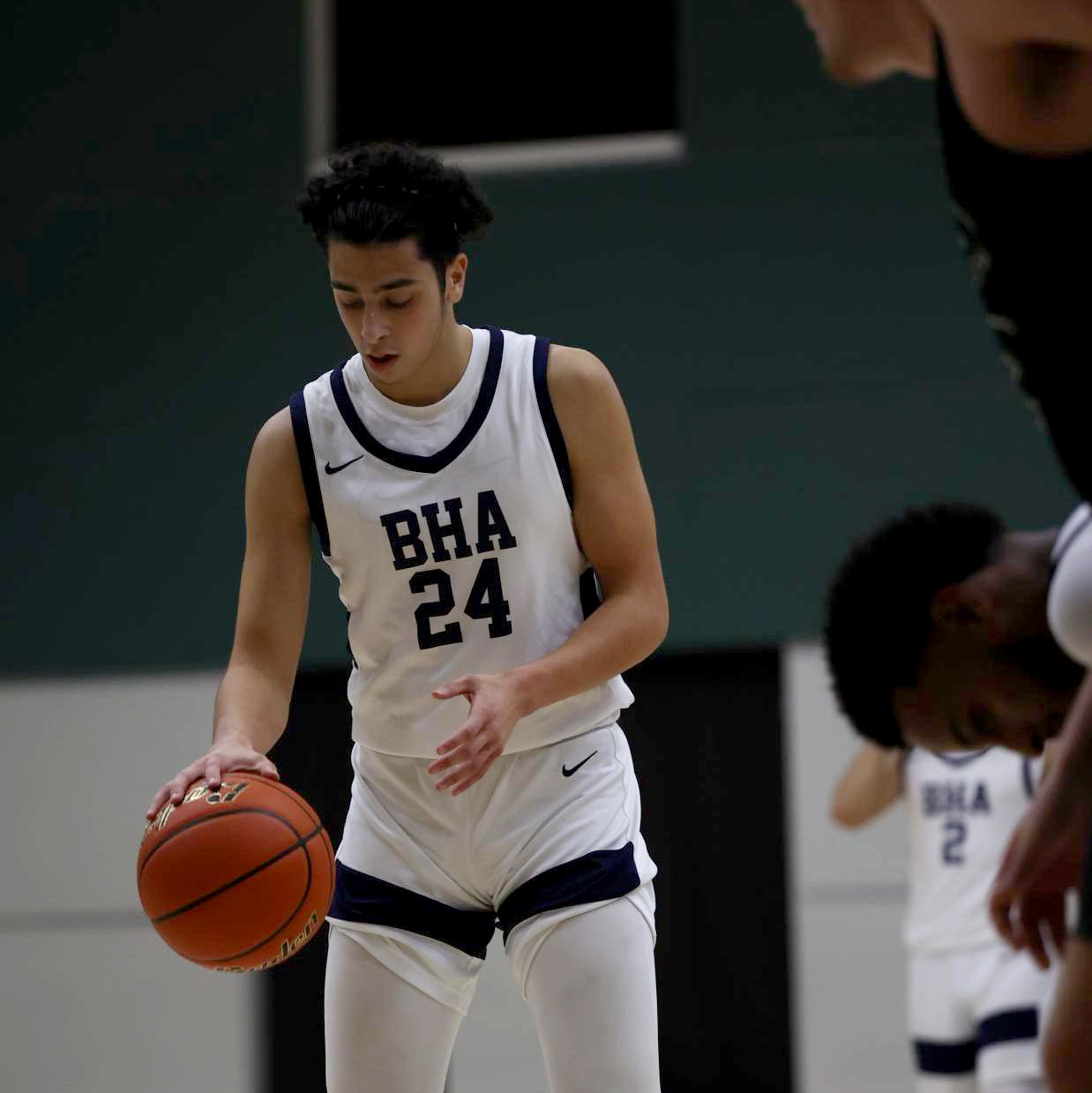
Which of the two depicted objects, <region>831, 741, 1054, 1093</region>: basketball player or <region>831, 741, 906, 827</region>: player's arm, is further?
<region>831, 741, 906, 827</region>: player's arm

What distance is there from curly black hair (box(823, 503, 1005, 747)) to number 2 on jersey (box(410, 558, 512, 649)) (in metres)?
0.74

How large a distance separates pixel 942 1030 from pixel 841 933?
5.43 ft

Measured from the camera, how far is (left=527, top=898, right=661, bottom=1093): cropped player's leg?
271 centimetres

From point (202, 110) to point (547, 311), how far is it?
186cm

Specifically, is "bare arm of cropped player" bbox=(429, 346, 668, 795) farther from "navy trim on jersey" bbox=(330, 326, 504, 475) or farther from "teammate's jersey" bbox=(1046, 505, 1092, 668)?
"teammate's jersey" bbox=(1046, 505, 1092, 668)

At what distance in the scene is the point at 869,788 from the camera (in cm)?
566

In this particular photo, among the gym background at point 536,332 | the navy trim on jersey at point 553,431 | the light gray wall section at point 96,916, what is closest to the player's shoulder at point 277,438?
the navy trim on jersey at point 553,431

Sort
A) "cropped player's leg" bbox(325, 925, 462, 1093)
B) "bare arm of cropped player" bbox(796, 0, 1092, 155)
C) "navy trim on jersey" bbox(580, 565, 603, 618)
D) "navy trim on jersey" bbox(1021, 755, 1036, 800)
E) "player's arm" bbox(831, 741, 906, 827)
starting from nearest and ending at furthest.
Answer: "bare arm of cropped player" bbox(796, 0, 1092, 155) < "cropped player's leg" bbox(325, 925, 462, 1093) < "navy trim on jersey" bbox(580, 565, 603, 618) < "navy trim on jersey" bbox(1021, 755, 1036, 800) < "player's arm" bbox(831, 741, 906, 827)

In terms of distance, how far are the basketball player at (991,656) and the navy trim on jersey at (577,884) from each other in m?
Answer: 0.64

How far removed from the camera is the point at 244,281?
7789 mm

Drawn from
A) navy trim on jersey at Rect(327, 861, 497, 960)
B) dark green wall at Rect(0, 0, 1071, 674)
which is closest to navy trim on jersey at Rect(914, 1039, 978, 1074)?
dark green wall at Rect(0, 0, 1071, 674)

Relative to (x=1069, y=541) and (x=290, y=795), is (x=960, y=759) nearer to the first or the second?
(x=290, y=795)

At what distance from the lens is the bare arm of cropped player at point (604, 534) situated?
281cm

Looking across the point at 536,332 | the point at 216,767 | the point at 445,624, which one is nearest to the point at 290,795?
the point at 216,767
